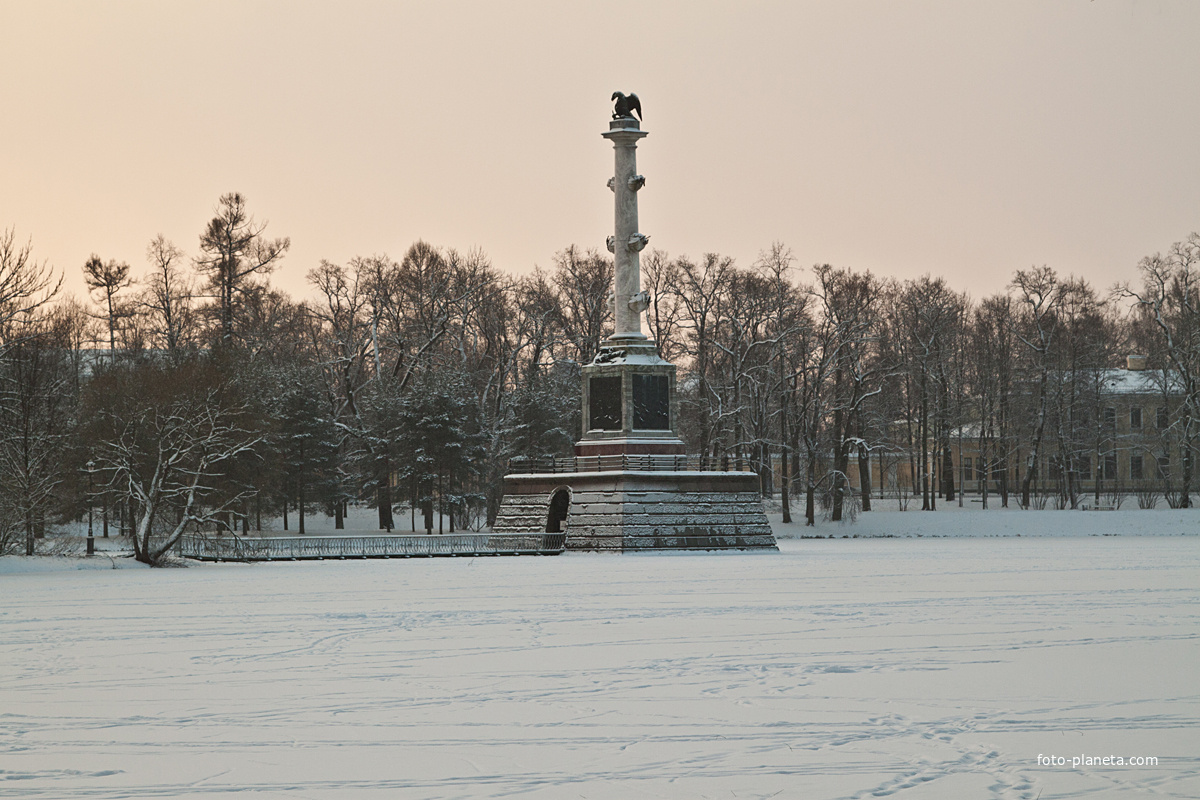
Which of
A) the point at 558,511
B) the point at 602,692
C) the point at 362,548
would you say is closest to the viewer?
the point at 602,692

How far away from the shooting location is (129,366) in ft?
175

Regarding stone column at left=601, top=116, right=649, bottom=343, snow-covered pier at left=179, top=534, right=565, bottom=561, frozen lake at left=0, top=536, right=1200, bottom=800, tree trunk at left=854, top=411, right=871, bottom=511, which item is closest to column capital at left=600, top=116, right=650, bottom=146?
stone column at left=601, top=116, right=649, bottom=343

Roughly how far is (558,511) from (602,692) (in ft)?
96.9

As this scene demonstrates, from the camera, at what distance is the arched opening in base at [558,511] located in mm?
41188

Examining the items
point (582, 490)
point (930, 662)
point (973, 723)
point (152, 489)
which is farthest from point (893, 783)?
point (582, 490)

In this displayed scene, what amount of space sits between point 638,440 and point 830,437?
1061 inches

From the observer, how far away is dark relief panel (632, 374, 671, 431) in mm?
A: 39688

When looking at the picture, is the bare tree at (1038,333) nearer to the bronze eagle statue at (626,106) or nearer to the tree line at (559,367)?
the tree line at (559,367)

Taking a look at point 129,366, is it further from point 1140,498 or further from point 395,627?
point 1140,498

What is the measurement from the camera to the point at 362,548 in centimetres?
3884

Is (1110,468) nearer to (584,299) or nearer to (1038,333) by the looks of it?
(1038,333)

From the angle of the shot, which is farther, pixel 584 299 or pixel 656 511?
pixel 584 299

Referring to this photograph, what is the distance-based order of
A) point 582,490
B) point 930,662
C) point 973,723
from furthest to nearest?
point 582,490 → point 930,662 → point 973,723

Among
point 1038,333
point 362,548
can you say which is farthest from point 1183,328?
point 362,548
